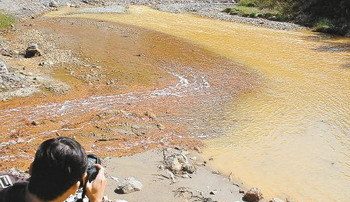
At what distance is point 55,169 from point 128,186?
17.7 ft

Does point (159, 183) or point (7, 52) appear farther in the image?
point (7, 52)

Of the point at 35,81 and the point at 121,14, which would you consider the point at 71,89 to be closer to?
the point at 35,81

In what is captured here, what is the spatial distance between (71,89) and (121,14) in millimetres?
12710

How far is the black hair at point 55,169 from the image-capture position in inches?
97.3

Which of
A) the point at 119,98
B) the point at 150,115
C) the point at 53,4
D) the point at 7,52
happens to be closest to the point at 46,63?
the point at 7,52

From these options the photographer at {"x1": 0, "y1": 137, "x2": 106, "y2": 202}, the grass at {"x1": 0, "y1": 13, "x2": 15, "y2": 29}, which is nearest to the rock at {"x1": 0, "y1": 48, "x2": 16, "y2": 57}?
A: the grass at {"x1": 0, "y1": 13, "x2": 15, "y2": 29}

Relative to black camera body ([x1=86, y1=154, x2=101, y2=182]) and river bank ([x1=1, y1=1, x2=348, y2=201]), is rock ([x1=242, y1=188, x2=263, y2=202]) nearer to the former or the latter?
river bank ([x1=1, y1=1, x2=348, y2=201])

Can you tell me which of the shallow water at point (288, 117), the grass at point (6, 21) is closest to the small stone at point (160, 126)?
the shallow water at point (288, 117)

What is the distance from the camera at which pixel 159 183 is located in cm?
821

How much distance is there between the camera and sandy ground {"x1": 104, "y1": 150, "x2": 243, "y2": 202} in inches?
307

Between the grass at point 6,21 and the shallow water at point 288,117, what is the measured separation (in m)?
5.36

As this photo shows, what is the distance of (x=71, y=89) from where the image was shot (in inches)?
510

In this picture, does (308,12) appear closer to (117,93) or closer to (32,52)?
(32,52)

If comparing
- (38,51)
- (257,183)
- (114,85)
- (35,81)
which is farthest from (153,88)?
(257,183)
